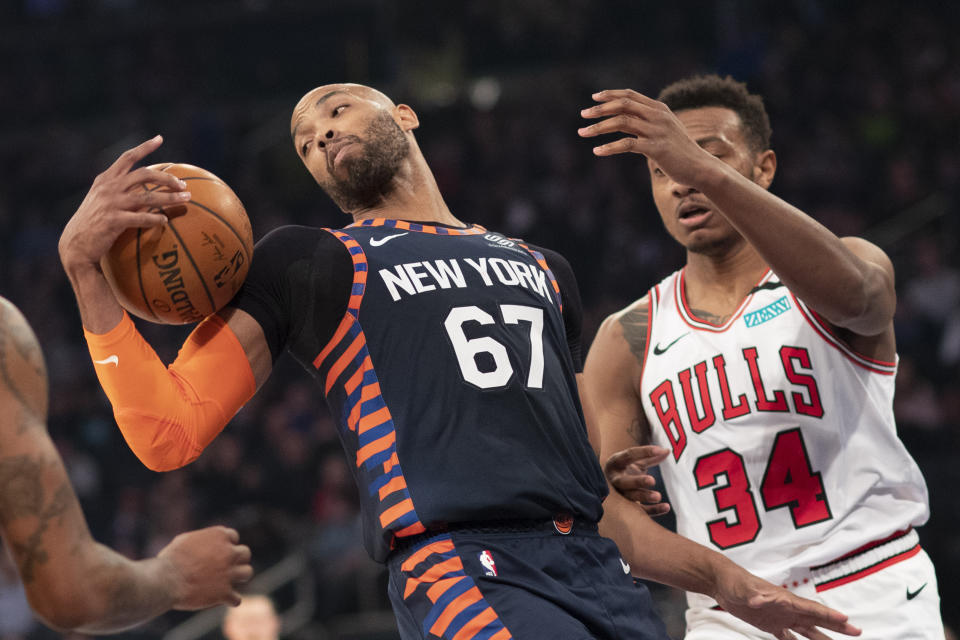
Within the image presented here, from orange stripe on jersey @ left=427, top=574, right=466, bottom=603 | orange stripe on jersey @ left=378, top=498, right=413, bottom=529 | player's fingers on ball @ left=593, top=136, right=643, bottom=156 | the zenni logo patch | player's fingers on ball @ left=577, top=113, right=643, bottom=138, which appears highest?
player's fingers on ball @ left=577, top=113, right=643, bottom=138

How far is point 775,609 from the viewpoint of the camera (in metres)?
3.20

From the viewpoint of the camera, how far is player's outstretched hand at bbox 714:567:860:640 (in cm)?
317

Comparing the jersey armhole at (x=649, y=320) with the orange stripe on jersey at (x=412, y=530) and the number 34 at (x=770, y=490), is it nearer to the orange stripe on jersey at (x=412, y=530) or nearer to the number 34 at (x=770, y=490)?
the number 34 at (x=770, y=490)

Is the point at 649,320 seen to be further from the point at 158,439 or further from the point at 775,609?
the point at 158,439

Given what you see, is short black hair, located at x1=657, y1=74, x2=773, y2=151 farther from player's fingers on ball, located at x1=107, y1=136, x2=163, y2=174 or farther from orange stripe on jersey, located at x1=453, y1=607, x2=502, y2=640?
orange stripe on jersey, located at x1=453, y1=607, x2=502, y2=640

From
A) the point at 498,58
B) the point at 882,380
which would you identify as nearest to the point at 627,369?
the point at 882,380

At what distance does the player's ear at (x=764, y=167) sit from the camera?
4098 millimetres

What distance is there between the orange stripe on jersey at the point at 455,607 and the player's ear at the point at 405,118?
66.2 inches

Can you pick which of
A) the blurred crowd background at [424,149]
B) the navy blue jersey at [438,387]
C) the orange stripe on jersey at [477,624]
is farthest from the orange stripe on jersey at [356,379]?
the blurred crowd background at [424,149]

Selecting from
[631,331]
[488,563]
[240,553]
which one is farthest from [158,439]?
[631,331]

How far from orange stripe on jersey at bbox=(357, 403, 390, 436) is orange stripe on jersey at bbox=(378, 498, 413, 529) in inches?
9.0

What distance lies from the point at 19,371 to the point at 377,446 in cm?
103

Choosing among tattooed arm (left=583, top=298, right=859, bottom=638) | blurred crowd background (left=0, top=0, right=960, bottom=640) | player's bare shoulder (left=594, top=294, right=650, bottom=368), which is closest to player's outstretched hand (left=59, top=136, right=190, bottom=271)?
tattooed arm (left=583, top=298, right=859, bottom=638)

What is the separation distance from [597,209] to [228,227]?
366 inches
